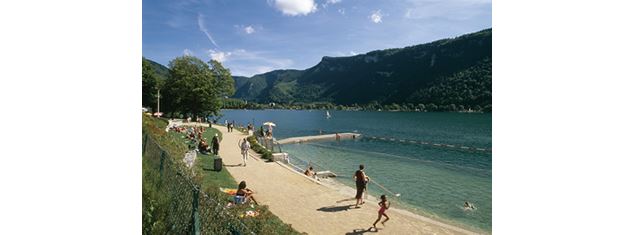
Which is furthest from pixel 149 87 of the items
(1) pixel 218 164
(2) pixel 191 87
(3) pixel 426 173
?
(1) pixel 218 164

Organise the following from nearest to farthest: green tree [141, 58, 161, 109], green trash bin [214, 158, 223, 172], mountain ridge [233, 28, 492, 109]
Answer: green trash bin [214, 158, 223, 172], green tree [141, 58, 161, 109], mountain ridge [233, 28, 492, 109]

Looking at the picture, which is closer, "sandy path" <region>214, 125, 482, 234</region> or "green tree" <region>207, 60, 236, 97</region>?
"sandy path" <region>214, 125, 482, 234</region>

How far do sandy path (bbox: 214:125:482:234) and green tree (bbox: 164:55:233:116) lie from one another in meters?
29.4

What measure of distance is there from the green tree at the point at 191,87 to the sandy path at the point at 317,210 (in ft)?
96.5

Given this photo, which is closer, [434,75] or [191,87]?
[191,87]

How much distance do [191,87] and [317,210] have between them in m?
35.4

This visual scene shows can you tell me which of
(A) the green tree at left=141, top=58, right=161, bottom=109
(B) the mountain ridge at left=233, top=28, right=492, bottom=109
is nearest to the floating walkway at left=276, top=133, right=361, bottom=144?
(A) the green tree at left=141, top=58, right=161, bottom=109

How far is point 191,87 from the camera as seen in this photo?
→ 142ft

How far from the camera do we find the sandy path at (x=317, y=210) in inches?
389

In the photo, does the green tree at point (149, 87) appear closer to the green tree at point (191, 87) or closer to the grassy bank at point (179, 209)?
the green tree at point (191, 87)

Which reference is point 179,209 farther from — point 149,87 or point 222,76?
point 222,76

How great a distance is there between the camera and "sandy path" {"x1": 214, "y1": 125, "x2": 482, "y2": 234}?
9875mm

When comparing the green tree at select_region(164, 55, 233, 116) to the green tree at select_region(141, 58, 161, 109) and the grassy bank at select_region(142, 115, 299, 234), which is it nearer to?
the green tree at select_region(141, 58, 161, 109)
